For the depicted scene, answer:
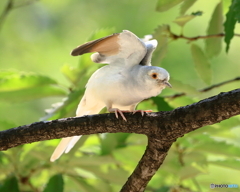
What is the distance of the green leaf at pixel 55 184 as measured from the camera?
2.71 m

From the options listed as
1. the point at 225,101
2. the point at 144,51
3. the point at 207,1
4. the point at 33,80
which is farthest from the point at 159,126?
the point at 207,1

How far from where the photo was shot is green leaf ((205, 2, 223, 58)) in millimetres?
2904

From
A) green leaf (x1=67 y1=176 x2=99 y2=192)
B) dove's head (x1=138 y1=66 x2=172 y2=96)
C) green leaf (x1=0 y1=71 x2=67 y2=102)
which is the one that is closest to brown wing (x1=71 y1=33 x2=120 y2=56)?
dove's head (x1=138 y1=66 x2=172 y2=96)

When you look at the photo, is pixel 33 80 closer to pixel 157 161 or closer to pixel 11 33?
pixel 157 161

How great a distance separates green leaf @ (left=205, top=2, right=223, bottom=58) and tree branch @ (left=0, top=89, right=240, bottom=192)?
1130 millimetres

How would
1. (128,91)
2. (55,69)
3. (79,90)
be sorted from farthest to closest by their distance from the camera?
(55,69) < (79,90) < (128,91)

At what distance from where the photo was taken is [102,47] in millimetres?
2609

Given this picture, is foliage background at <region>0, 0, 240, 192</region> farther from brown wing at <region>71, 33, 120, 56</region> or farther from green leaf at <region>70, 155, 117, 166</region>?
brown wing at <region>71, 33, 120, 56</region>

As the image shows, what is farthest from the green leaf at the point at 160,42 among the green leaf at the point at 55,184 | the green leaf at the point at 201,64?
the green leaf at the point at 55,184

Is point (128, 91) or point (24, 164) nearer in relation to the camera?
point (128, 91)

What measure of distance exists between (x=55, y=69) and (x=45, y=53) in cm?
43

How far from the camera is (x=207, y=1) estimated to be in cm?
636

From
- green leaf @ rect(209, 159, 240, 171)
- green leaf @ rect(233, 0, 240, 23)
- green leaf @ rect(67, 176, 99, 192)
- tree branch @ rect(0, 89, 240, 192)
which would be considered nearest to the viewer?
tree branch @ rect(0, 89, 240, 192)

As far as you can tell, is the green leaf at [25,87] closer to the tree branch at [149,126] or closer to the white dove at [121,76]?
the white dove at [121,76]
